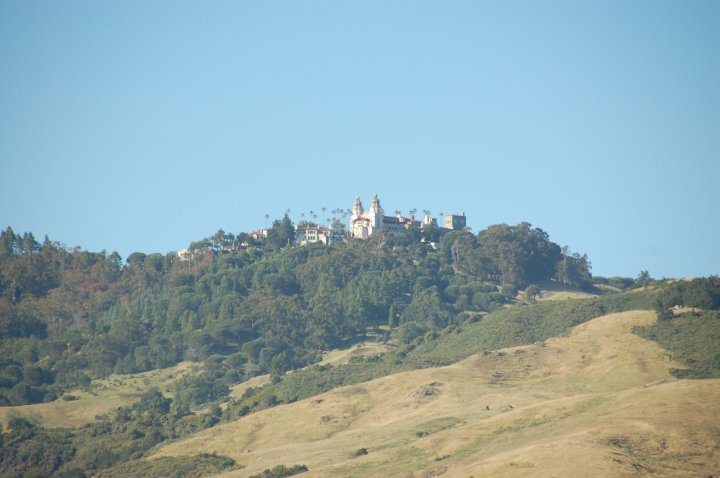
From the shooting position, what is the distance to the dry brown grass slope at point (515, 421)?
78562 mm

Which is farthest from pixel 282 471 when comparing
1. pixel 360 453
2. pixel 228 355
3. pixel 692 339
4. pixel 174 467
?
pixel 228 355

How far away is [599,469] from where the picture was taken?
73.4 meters

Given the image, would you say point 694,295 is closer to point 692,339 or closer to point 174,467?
point 692,339

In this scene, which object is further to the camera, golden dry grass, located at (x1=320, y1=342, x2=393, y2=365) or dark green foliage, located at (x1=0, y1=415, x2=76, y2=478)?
golden dry grass, located at (x1=320, y1=342, x2=393, y2=365)

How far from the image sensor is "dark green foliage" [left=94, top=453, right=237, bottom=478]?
102 m

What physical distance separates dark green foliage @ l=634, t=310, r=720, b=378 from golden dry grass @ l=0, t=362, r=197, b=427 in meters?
71.4

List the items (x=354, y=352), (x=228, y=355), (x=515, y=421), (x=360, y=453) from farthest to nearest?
(x=228, y=355), (x=354, y=352), (x=360, y=453), (x=515, y=421)

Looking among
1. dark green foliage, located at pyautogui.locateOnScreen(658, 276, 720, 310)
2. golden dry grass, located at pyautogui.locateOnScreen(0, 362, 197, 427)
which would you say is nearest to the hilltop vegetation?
dark green foliage, located at pyautogui.locateOnScreen(658, 276, 720, 310)

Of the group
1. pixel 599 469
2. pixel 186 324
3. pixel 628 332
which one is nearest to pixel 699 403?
pixel 599 469

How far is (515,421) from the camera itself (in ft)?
310

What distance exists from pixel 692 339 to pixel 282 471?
2287 inches

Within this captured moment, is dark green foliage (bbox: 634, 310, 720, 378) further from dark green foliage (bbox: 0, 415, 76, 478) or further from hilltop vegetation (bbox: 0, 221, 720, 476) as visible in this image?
dark green foliage (bbox: 0, 415, 76, 478)

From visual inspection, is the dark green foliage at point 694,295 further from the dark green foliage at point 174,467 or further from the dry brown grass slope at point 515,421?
the dark green foliage at point 174,467

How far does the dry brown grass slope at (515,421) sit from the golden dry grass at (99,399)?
112ft
